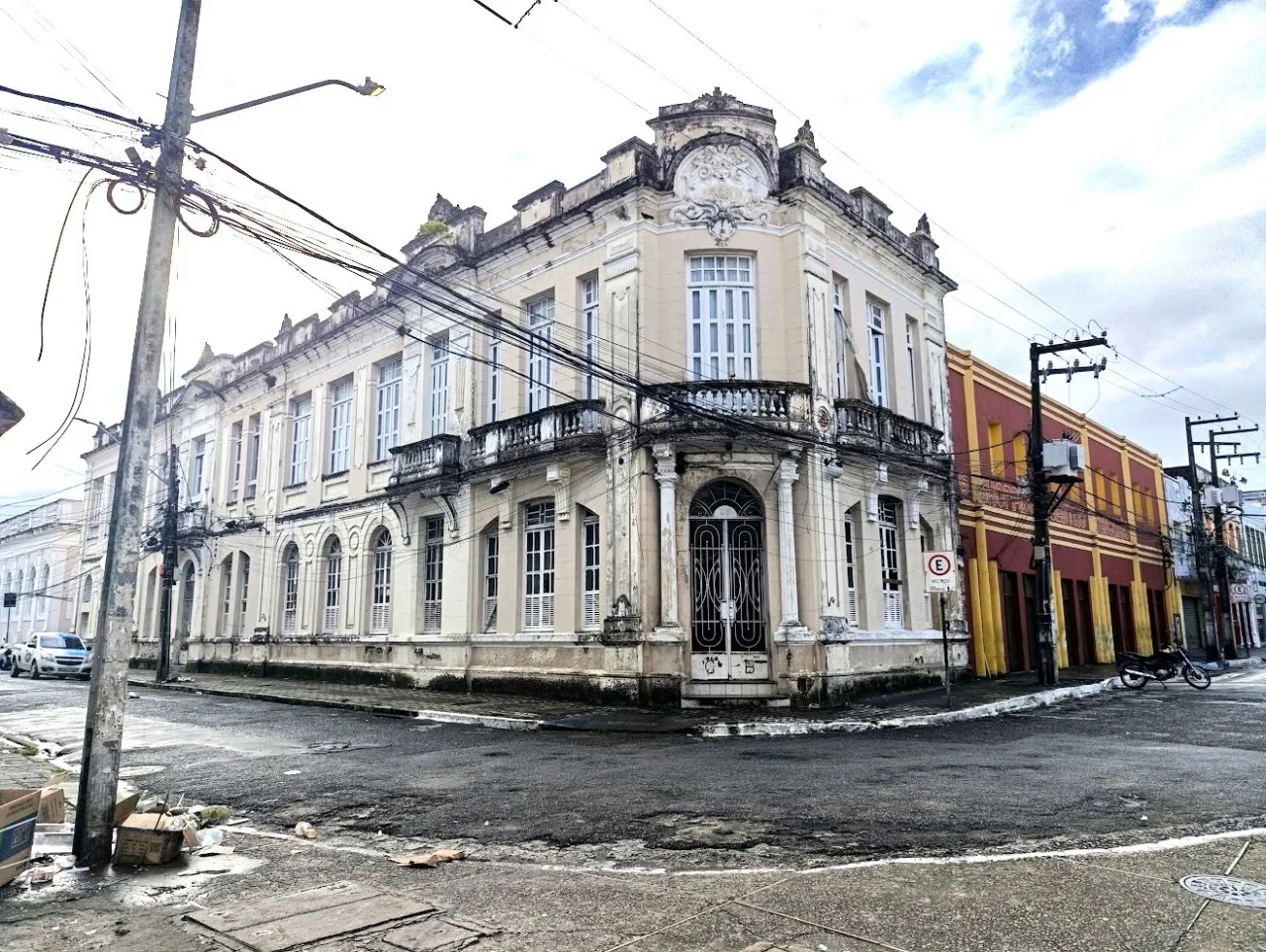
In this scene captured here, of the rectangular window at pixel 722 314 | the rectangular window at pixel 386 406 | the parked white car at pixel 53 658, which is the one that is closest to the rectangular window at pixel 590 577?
the rectangular window at pixel 722 314

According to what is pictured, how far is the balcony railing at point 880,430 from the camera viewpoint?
54.2ft

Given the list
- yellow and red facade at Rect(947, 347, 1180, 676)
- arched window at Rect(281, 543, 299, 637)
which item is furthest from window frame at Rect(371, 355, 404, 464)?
yellow and red facade at Rect(947, 347, 1180, 676)

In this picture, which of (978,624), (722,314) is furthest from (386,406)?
(978,624)

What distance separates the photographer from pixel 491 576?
18984 mm

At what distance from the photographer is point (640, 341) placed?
16.1 meters

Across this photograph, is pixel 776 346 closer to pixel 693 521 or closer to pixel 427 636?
pixel 693 521

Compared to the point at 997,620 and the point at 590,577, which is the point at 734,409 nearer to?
the point at 590,577

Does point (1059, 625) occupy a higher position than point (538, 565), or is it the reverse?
point (538, 565)

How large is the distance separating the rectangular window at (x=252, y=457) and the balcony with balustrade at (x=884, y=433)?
19971 mm

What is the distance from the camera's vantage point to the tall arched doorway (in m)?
15.2

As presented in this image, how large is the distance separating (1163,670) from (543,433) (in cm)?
1528

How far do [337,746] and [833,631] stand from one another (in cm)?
862

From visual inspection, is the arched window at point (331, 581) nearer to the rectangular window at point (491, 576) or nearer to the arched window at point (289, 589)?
the arched window at point (289, 589)

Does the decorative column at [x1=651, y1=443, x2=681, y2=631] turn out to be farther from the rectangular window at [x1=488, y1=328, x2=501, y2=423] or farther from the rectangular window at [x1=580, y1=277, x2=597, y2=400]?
the rectangular window at [x1=488, y1=328, x2=501, y2=423]
